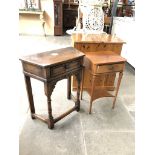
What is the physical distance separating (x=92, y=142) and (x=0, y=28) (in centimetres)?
131

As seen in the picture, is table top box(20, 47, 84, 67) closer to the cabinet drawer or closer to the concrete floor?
the cabinet drawer

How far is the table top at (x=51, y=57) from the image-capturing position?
132 cm

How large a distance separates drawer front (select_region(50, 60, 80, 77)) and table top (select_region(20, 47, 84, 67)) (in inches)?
1.9

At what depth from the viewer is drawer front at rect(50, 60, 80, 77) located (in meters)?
1.35

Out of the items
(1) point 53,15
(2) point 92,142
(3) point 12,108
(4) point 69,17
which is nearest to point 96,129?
(2) point 92,142

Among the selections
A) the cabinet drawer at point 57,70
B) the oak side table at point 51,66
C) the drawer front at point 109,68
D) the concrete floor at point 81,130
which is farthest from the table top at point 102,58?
the concrete floor at point 81,130

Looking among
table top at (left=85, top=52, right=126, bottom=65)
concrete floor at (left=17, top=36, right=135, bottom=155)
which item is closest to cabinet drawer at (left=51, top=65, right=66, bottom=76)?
table top at (left=85, top=52, right=126, bottom=65)

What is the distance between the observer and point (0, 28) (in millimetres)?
580

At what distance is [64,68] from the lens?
1.44 metres

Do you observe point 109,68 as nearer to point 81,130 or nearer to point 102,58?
point 102,58

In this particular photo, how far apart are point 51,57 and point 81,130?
806 mm

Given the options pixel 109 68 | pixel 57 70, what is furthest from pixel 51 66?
pixel 109 68

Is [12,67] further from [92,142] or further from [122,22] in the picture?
[122,22]

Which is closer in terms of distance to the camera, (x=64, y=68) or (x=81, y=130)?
(x=64, y=68)
